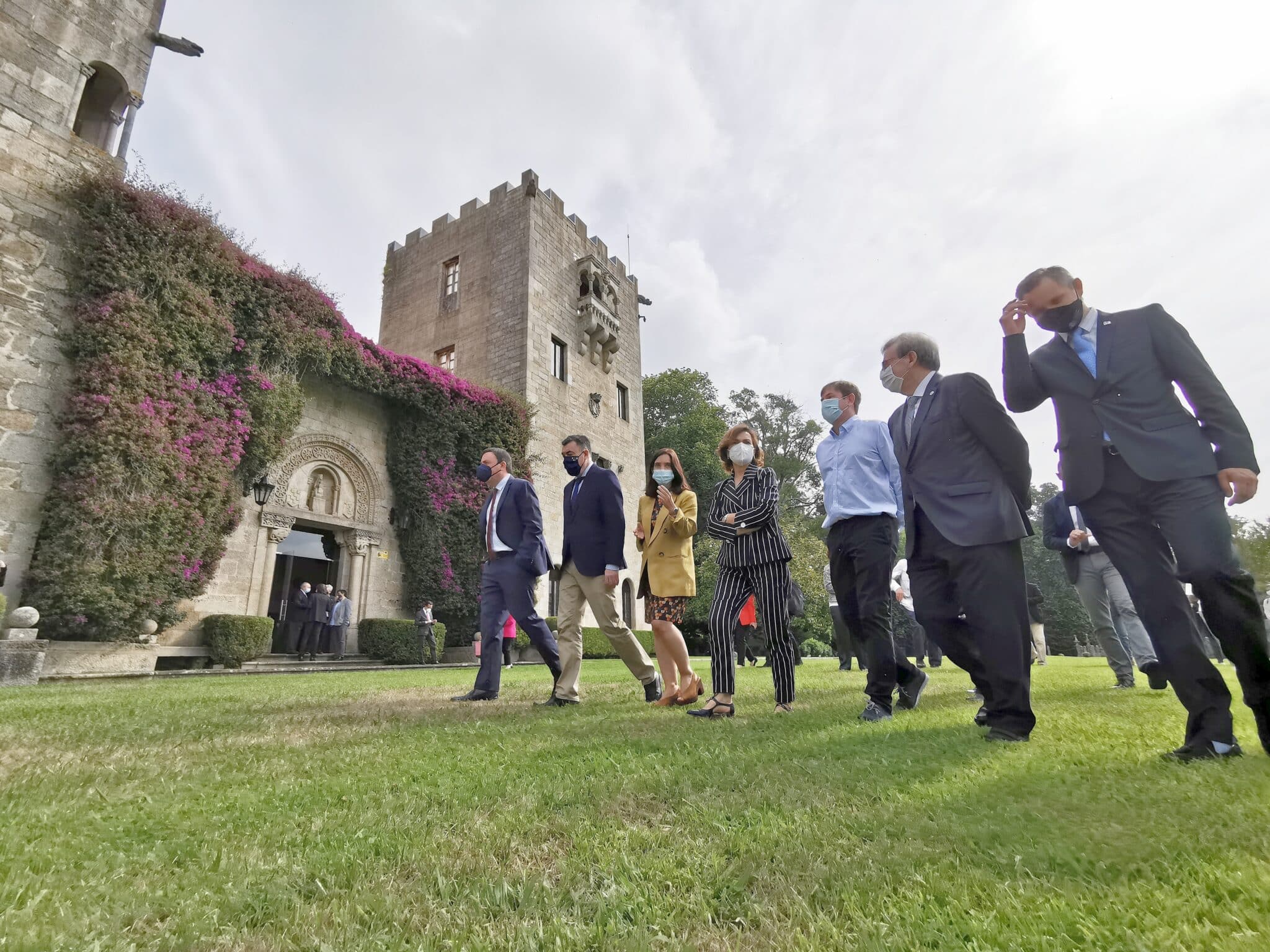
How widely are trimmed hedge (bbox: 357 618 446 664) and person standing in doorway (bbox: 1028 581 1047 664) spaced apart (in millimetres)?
11854

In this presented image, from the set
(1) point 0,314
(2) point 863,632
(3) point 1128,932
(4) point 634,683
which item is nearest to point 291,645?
(1) point 0,314

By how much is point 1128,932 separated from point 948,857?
0.38m

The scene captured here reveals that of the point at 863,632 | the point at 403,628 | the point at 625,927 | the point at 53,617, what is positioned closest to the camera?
the point at 625,927

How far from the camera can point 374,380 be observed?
1494 cm

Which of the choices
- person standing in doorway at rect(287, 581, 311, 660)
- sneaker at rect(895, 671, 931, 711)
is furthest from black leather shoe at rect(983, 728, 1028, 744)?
person standing in doorway at rect(287, 581, 311, 660)

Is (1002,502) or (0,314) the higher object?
(0,314)

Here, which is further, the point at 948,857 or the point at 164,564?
the point at 164,564

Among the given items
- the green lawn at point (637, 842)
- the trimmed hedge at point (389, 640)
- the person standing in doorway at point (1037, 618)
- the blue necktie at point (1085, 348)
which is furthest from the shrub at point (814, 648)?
the blue necktie at point (1085, 348)

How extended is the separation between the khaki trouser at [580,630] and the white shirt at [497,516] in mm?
568

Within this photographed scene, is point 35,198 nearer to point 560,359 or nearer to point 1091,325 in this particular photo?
point 560,359

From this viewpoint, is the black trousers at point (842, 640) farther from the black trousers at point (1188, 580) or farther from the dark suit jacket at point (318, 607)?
the dark suit jacket at point (318, 607)

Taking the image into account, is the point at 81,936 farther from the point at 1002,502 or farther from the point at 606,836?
the point at 1002,502

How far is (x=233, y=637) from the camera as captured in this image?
1103 cm

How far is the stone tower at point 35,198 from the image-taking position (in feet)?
29.8
